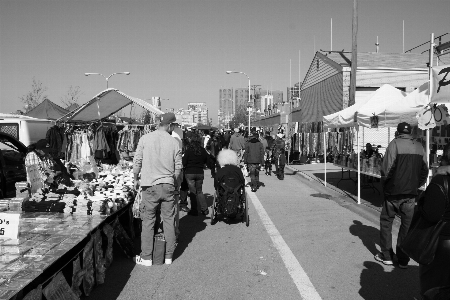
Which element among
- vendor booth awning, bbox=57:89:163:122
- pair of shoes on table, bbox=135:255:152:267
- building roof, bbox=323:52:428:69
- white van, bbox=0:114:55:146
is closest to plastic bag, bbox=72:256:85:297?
pair of shoes on table, bbox=135:255:152:267

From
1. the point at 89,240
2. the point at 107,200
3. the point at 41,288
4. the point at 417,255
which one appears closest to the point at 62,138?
the point at 107,200

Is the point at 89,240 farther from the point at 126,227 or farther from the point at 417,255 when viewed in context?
the point at 417,255

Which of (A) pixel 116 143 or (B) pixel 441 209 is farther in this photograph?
(A) pixel 116 143

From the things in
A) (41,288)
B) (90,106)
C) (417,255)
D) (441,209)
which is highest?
(90,106)

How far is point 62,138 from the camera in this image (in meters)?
11.8

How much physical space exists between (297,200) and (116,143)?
19.7 ft

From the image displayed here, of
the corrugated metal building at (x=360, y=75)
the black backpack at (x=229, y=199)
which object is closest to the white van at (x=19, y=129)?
the black backpack at (x=229, y=199)

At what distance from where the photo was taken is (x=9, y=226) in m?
4.00

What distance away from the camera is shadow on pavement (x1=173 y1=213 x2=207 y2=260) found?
6688mm

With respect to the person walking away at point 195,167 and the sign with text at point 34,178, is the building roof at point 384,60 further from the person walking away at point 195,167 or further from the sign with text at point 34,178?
the sign with text at point 34,178

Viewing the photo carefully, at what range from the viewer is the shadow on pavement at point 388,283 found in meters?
4.79

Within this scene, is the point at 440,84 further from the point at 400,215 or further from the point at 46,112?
the point at 46,112

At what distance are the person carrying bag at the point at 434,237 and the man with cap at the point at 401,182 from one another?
2397 millimetres

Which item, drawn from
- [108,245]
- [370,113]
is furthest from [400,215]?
[370,113]
